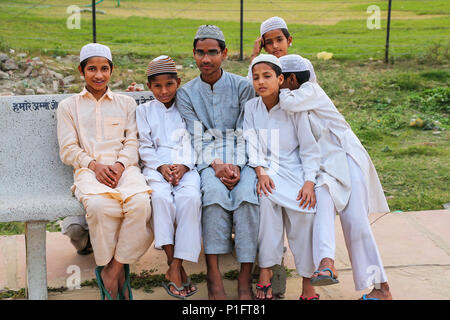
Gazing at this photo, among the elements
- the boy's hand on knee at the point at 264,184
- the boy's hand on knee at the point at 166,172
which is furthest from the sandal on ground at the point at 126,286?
the boy's hand on knee at the point at 264,184

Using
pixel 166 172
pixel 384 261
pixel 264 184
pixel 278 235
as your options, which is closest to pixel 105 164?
pixel 166 172

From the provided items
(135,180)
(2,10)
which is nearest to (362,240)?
(135,180)

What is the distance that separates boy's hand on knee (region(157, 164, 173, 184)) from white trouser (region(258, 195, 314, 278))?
2.06 ft

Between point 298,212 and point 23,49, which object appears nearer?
point 298,212

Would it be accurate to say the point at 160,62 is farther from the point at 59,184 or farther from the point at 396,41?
the point at 396,41

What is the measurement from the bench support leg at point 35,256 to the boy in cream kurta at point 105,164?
1.06 feet

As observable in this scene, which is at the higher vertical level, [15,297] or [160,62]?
[160,62]

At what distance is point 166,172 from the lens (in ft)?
12.2

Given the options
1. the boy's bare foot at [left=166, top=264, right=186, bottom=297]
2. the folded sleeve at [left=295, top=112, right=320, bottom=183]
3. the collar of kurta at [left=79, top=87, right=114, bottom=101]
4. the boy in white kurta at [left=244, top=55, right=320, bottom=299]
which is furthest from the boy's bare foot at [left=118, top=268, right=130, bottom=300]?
the folded sleeve at [left=295, top=112, right=320, bottom=183]

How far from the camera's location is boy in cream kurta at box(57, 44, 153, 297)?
3.39 m

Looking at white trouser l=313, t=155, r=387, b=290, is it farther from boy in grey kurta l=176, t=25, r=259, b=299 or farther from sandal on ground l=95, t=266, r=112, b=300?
sandal on ground l=95, t=266, r=112, b=300

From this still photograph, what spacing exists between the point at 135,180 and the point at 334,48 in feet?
27.7
